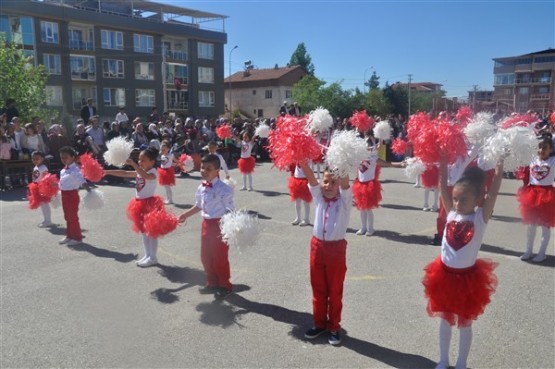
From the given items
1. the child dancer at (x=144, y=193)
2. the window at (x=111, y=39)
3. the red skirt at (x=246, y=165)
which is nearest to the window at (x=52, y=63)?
the window at (x=111, y=39)

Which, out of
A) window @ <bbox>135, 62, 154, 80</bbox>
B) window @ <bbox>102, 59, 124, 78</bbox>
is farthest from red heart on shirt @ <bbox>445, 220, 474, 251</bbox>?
window @ <bbox>135, 62, 154, 80</bbox>

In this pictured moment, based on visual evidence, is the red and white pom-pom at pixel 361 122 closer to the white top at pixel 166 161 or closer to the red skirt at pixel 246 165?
the red skirt at pixel 246 165

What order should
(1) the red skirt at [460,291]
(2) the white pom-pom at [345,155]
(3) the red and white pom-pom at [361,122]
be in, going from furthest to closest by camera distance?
(3) the red and white pom-pom at [361,122] < (2) the white pom-pom at [345,155] < (1) the red skirt at [460,291]

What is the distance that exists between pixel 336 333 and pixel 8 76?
1856 centimetres

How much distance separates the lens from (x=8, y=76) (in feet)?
59.1

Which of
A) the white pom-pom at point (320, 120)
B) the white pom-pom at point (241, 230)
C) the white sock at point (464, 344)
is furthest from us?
the white pom-pom at point (320, 120)

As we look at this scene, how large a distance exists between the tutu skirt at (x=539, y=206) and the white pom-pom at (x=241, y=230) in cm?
470

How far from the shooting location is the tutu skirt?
707 centimetres

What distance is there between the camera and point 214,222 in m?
5.84

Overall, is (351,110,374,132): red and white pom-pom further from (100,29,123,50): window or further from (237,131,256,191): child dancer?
(100,29,123,50): window

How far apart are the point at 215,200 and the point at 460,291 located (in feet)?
10.4

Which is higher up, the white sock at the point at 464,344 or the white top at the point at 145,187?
the white top at the point at 145,187

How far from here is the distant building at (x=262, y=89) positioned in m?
70.1

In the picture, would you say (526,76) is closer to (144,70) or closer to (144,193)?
(144,70)
